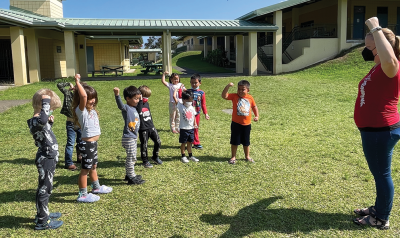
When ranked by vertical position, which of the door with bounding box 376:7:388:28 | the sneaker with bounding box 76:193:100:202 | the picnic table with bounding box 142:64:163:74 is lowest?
the sneaker with bounding box 76:193:100:202

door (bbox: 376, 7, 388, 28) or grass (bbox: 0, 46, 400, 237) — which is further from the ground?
door (bbox: 376, 7, 388, 28)

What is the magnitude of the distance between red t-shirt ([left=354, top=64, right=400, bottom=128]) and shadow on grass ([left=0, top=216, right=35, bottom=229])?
3.58 m

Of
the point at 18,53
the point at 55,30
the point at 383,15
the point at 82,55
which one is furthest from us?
the point at 383,15

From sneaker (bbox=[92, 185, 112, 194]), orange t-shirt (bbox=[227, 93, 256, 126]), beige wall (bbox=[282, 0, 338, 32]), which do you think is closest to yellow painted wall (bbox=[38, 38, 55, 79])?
beige wall (bbox=[282, 0, 338, 32])

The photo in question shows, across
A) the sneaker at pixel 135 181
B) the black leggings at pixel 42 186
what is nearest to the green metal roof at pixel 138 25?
the sneaker at pixel 135 181

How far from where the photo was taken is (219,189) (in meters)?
4.25

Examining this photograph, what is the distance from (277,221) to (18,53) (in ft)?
54.6

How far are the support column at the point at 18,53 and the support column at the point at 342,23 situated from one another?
18265 millimetres

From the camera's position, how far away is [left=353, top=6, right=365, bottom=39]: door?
22.2 m

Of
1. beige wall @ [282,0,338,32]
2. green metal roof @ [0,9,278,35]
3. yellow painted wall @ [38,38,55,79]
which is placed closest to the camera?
green metal roof @ [0,9,278,35]

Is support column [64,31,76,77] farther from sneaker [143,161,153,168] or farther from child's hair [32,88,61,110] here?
child's hair [32,88,61,110]

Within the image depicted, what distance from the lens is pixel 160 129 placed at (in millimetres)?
8109

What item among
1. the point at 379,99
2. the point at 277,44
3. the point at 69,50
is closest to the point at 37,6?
the point at 69,50

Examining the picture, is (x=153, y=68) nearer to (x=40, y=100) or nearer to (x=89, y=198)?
(x=89, y=198)
